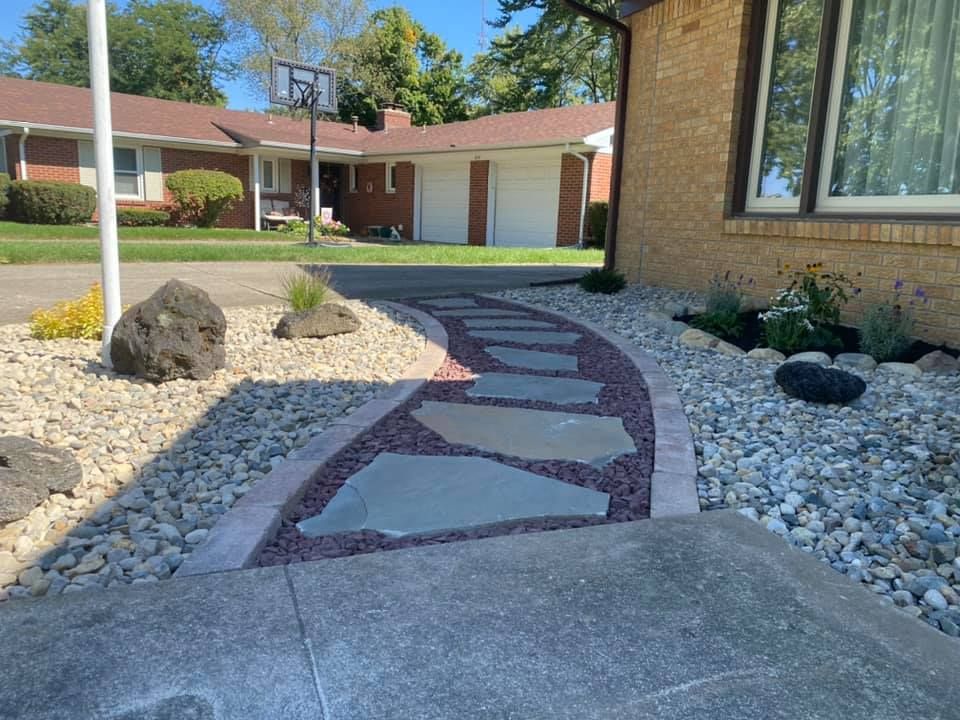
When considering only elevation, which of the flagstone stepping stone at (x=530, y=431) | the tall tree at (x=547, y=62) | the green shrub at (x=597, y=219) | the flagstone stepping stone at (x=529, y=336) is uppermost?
the tall tree at (x=547, y=62)

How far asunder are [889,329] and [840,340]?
1.19ft

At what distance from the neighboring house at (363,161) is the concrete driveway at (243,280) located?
6.59 metres

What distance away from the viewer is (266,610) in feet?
5.66

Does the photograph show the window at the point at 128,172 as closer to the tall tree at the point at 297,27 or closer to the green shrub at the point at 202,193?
the green shrub at the point at 202,193

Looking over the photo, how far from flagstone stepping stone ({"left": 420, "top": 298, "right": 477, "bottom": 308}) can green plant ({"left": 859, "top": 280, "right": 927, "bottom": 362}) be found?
365 centimetres

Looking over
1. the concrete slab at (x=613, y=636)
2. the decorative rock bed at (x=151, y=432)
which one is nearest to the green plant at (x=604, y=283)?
the decorative rock bed at (x=151, y=432)

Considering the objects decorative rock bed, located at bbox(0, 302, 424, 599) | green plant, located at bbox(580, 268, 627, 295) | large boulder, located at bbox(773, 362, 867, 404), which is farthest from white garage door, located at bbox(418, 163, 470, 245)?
large boulder, located at bbox(773, 362, 867, 404)

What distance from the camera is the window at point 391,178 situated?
852 inches

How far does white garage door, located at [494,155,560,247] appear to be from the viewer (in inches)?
677

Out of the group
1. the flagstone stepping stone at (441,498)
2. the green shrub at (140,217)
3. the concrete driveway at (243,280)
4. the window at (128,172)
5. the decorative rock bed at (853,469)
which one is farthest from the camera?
the window at (128,172)

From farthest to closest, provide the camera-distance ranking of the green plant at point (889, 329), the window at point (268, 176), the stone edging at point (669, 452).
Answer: the window at point (268, 176), the green plant at point (889, 329), the stone edging at point (669, 452)

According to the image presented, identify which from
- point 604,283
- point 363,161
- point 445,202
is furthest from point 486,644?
point 363,161

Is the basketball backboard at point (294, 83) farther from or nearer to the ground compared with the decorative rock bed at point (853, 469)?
farther from the ground

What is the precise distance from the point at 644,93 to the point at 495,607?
7.22 metres
